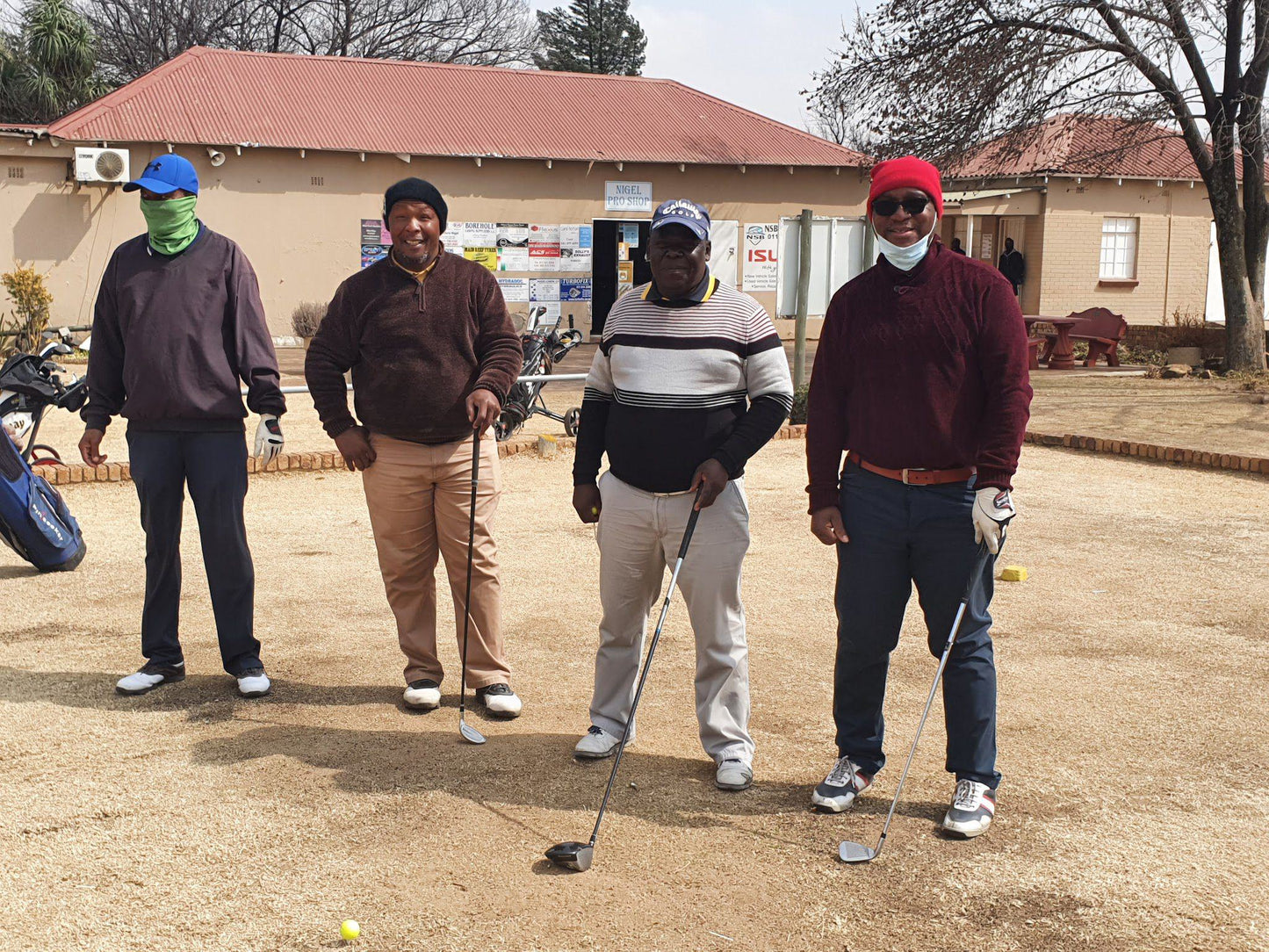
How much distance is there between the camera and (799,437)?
40.3 feet

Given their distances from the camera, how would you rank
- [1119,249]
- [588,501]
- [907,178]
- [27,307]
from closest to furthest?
[907,178] → [588,501] → [27,307] → [1119,249]

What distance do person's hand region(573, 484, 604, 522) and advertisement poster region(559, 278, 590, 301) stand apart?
18540 millimetres

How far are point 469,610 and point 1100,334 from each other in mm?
17107

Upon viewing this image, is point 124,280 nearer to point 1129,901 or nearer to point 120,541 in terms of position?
point 120,541

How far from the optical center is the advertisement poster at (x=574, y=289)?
74.3 feet

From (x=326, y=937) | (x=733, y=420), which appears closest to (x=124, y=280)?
(x=733, y=420)

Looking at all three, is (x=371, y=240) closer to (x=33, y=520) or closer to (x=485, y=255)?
(x=485, y=255)

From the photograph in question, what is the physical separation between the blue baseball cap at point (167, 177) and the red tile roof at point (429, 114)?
15896 millimetres

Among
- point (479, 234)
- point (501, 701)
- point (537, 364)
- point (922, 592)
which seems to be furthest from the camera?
point (479, 234)

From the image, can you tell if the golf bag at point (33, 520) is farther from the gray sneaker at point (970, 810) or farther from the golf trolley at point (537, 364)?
the gray sneaker at point (970, 810)

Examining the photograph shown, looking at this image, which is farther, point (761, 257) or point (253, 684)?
point (761, 257)

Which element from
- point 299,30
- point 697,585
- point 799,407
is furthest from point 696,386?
point 299,30

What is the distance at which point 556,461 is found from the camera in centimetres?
1102

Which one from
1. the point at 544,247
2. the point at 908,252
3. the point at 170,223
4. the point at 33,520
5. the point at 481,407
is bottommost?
A: the point at 33,520
